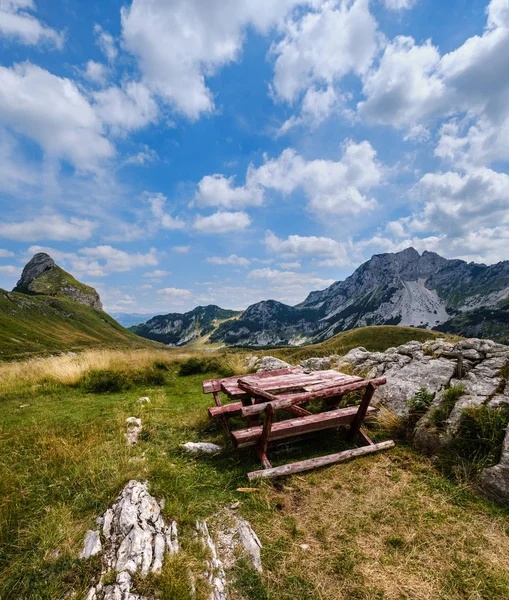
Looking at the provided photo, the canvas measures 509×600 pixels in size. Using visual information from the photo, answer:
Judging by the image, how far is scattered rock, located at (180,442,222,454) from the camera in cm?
699

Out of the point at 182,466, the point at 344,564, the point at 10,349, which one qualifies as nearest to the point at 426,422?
the point at 344,564

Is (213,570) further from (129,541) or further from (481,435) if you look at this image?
(481,435)

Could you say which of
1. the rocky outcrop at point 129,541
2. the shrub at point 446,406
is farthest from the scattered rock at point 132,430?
the shrub at point 446,406

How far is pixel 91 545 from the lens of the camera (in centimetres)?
369

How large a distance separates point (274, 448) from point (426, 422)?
3947mm

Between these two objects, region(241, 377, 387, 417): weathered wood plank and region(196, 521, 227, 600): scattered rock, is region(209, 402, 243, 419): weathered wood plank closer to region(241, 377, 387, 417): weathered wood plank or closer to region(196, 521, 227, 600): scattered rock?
region(241, 377, 387, 417): weathered wood plank

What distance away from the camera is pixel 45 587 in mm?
3219

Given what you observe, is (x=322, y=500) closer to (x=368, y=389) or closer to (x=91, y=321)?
(x=368, y=389)

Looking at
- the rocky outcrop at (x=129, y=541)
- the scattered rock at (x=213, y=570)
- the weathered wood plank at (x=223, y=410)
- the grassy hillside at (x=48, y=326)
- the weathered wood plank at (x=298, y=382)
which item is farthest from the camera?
the grassy hillside at (x=48, y=326)

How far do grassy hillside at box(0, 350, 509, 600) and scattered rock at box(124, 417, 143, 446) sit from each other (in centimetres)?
17

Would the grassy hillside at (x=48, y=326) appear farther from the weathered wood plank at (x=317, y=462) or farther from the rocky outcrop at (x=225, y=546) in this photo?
the rocky outcrop at (x=225, y=546)

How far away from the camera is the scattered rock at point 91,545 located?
3.60 metres

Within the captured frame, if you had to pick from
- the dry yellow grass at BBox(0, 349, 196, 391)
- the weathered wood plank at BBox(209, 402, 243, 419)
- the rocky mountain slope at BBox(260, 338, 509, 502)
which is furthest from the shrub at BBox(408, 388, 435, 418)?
the dry yellow grass at BBox(0, 349, 196, 391)

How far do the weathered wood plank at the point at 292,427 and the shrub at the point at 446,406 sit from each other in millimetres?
1926
